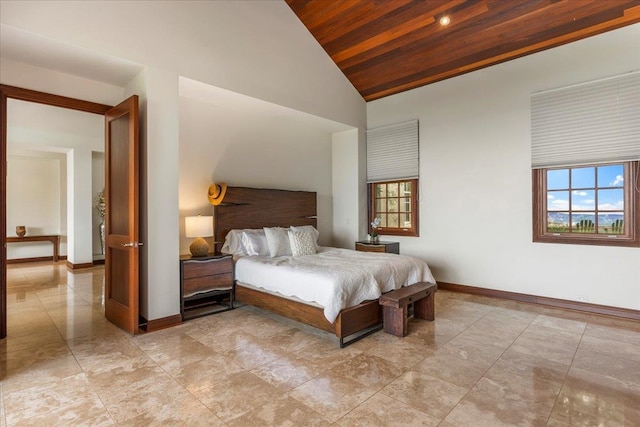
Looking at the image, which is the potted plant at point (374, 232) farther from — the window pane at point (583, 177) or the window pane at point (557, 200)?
the window pane at point (583, 177)

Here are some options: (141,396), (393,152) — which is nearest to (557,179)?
(393,152)

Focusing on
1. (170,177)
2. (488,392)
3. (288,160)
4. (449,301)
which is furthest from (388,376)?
(288,160)

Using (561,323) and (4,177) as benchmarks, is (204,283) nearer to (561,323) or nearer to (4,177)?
(4,177)

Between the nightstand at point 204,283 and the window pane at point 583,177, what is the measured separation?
447cm

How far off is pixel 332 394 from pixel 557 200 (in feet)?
12.8

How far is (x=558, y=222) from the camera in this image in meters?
4.21

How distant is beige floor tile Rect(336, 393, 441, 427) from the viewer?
1891 millimetres

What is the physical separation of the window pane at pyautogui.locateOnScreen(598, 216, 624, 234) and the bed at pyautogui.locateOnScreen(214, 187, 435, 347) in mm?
2151

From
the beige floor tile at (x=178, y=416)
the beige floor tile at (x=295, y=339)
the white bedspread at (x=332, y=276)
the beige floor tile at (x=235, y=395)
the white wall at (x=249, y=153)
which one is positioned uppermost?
the white wall at (x=249, y=153)

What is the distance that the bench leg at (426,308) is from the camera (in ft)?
12.1

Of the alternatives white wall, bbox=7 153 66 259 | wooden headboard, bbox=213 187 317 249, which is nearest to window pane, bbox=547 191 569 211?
wooden headboard, bbox=213 187 317 249

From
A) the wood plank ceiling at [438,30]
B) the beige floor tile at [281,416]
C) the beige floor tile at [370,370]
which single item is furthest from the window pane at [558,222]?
the beige floor tile at [281,416]

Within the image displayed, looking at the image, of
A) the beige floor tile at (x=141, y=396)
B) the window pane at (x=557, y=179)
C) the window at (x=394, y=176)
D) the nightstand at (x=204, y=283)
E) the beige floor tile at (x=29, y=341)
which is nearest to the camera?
the beige floor tile at (x=141, y=396)

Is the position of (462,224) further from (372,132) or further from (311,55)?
(311,55)
